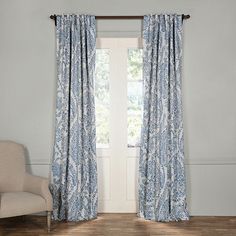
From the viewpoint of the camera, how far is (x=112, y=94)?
17.9 ft

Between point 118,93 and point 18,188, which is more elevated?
point 118,93

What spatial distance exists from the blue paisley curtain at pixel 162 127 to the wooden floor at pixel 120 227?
22 cm

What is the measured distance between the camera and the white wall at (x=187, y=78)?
5.34 m

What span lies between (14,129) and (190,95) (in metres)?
2.14

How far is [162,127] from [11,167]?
5.82 ft

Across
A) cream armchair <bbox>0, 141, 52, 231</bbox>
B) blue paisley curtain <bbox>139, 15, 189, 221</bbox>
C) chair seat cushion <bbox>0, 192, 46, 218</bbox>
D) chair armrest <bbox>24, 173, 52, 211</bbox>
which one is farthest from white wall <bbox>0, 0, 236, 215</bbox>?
chair seat cushion <bbox>0, 192, 46, 218</bbox>

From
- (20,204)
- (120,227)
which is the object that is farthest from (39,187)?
(120,227)

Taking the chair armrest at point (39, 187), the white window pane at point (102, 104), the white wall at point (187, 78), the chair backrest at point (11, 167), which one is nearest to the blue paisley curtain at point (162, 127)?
the white wall at point (187, 78)

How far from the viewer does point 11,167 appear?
505 centimetres

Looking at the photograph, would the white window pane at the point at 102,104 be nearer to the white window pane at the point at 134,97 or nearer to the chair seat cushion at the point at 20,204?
the white window pane at the point at 134,97

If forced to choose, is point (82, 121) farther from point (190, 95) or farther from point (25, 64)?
point (190, 95)

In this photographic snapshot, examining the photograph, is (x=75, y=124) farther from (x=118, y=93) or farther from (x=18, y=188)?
(x=18, y=188)

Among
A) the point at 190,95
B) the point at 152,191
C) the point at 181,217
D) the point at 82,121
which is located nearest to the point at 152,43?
the point at 190,95

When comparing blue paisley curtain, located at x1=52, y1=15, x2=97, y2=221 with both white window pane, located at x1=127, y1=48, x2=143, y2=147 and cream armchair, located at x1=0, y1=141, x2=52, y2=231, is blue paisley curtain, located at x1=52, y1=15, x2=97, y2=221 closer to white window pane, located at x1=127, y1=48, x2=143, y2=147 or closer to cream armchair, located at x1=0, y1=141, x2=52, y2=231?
cream armchair, located at x1=0, y1=141, x2=52, y2=231
